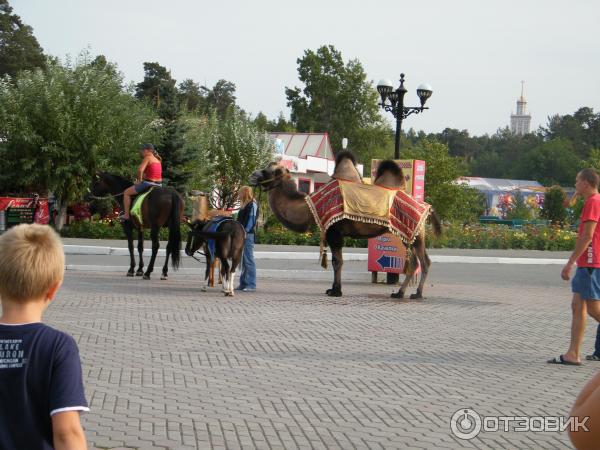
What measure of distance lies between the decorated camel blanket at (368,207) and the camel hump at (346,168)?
0.60ft

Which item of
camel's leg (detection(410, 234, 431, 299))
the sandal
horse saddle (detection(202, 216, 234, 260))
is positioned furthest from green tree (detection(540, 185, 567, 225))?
the sandal

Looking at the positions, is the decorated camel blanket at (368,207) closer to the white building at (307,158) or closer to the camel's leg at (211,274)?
the camel's leg at (211,274)

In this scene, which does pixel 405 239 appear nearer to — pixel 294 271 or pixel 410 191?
pixel 410 191

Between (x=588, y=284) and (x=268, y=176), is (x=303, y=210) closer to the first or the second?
(x=268, y=176)

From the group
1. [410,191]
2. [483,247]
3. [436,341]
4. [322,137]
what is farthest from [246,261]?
[322,137]

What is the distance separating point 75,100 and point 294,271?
14757 mm

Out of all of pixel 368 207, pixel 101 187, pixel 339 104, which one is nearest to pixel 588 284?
pixel 368 207

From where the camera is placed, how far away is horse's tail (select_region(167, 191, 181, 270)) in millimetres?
17344

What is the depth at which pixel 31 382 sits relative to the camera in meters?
3.13

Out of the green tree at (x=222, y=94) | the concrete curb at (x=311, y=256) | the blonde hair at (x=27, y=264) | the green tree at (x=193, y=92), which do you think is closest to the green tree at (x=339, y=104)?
the green tree at (x=193, y=92)

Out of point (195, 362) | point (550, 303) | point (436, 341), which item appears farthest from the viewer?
point (550, 303)

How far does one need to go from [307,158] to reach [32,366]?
57989 mm

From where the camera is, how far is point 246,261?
1642 centimetres

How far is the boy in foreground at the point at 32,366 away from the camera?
10.2 ft
